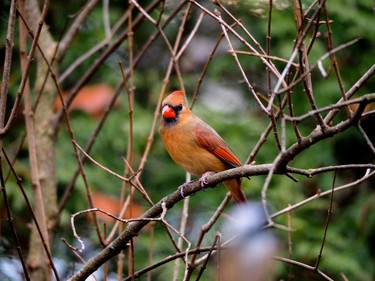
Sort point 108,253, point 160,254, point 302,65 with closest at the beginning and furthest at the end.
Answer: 1. point 302,65
2. point 108,253
3. point 160,254

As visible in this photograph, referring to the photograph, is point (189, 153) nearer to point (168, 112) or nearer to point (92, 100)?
point (168, 112)

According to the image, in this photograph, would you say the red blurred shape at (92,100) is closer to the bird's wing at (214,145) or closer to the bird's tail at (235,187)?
the bird's wing at (214,145)

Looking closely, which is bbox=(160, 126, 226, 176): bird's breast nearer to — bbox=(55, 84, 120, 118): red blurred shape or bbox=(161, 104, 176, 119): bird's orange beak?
bbox=(161, 104, 176, 119): bird's orange beak

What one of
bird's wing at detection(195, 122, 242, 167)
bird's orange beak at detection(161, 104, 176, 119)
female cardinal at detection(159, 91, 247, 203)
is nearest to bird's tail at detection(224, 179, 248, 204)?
female cardinal at detection(159, 91, 247, 203)

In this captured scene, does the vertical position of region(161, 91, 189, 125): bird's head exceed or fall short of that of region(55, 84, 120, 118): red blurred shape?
it exceeds it

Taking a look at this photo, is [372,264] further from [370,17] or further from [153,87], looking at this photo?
[153,87]

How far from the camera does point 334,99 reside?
6.04m

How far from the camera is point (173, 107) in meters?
4.07

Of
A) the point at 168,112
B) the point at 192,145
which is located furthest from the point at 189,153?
the point at 168,112

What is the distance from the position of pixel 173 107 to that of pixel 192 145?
231 millimetres

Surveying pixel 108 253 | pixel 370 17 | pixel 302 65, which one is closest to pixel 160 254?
pixel 370 17

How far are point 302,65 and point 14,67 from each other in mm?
4248

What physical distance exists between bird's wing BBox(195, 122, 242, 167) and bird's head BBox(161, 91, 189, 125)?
131 mm

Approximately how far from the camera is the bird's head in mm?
4012
